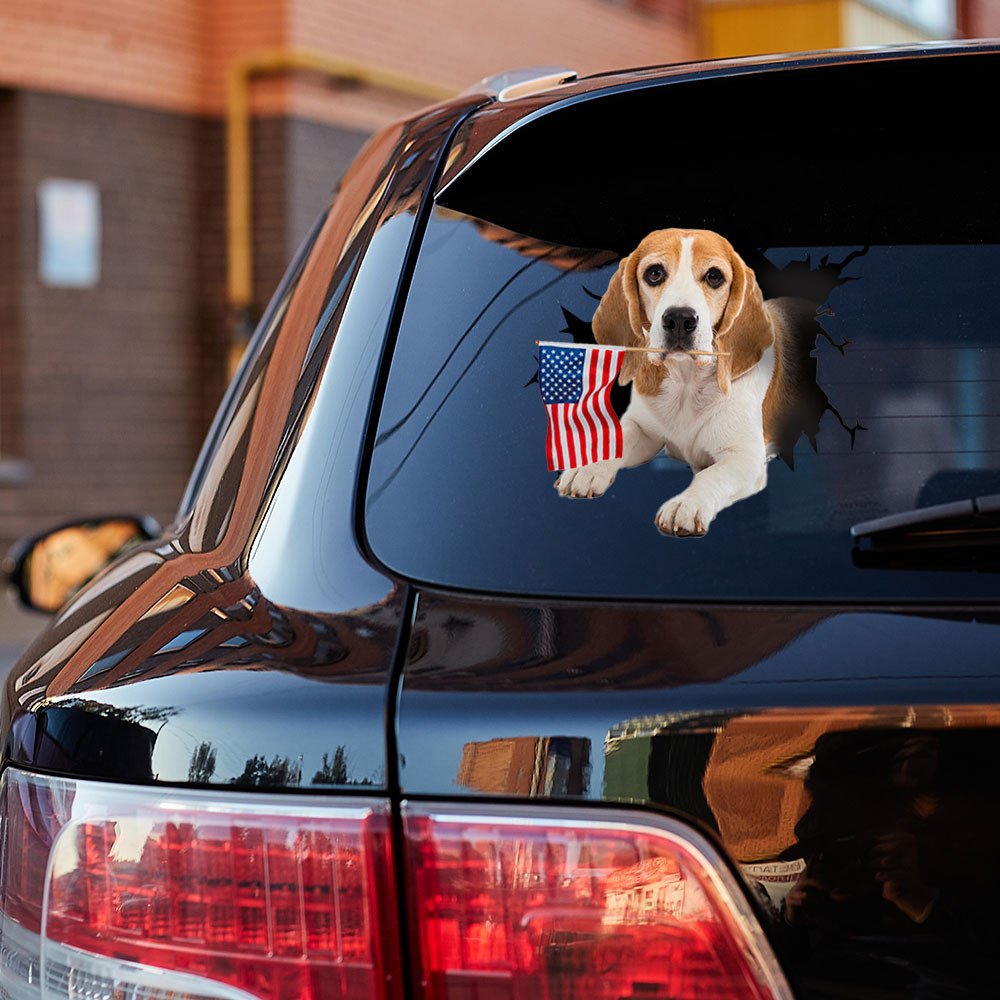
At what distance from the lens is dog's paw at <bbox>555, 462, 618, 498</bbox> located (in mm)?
1350

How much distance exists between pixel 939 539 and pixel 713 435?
23 centimetres

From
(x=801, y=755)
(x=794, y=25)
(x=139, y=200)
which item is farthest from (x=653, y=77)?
(x=794, y=25)

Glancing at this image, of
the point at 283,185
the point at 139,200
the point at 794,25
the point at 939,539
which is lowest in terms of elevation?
the point at 939,539

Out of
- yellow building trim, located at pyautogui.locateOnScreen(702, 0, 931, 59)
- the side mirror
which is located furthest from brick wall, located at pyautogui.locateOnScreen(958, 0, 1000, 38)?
the side mirror

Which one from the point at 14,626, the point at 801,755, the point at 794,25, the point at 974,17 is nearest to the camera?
the point at 801,755

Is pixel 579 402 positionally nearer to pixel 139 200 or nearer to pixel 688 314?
pixel 688 314

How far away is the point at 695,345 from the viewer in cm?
144

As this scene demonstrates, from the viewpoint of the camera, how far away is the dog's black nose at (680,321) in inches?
56.3

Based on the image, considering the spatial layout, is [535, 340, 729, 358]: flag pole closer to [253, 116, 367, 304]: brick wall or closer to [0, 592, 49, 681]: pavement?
[0, 592, 49, 681]: pavement

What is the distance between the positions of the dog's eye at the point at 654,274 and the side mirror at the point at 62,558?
140 cm

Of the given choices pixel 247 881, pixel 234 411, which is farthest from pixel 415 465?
pixel 234 411

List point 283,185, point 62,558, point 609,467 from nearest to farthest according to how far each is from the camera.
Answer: point 609,467
point 62,558
point 283,185

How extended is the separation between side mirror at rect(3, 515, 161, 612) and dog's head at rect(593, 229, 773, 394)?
54.7 inches

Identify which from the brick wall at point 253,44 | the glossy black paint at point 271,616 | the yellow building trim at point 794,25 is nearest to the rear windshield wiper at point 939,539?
the glossy black paint at point 271,616
